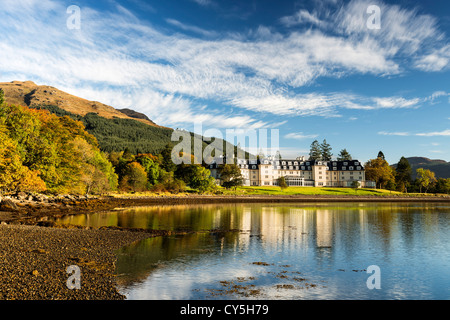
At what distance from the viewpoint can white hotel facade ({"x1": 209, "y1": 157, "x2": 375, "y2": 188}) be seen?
439ft

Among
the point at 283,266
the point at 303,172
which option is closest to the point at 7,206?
the point at 283,266

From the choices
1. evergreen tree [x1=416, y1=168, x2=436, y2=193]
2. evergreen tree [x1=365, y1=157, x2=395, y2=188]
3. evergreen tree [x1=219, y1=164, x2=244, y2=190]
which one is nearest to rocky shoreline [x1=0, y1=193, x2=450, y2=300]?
evergreen tree [x1=219, y1=164, x2=244, y2=190]

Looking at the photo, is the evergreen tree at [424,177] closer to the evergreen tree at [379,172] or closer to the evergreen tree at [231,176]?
the evergreen tree at [379,172]

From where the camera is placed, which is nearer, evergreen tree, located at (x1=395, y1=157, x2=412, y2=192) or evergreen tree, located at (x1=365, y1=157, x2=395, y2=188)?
evergreen tree, located at (x1=365, y1=157, x2=395, y2=188)

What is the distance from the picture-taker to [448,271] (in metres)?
19.7

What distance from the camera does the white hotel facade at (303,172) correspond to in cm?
13375

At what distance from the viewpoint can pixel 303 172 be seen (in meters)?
141
